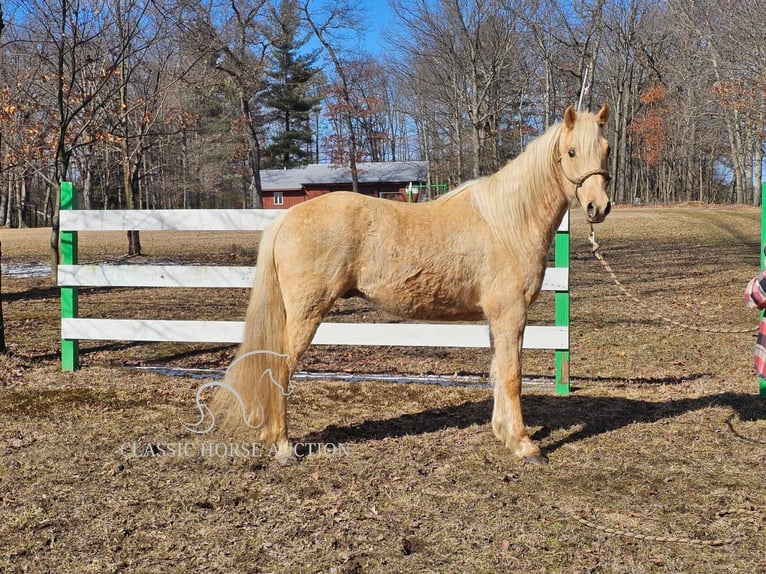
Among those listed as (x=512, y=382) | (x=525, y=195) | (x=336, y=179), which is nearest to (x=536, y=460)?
(x=512, y=382)

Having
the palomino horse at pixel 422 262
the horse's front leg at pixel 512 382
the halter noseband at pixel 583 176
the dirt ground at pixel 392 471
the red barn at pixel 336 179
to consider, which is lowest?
the dirt ground at pixel 392 471

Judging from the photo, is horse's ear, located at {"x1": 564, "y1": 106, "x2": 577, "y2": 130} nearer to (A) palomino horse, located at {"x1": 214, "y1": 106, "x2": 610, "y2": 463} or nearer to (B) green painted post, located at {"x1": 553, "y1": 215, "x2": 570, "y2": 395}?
(A) palomino horse, located at {"x1": 214, "y1": 106, "x2": 610, "y2": 463}

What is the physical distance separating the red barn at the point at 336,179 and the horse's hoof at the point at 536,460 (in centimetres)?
4142

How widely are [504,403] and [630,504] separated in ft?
3.68

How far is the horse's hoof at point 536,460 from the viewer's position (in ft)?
13.1

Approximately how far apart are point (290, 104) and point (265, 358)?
4513cm

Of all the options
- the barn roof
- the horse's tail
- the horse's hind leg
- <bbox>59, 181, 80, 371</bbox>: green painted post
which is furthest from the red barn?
the horse's hind leg

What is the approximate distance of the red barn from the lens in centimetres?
4606

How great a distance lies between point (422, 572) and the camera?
2707 mm

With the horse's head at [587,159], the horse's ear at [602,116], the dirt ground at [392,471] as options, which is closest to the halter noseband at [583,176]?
the horse's head at [587,159]

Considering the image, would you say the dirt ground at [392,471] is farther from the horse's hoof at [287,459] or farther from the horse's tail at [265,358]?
the horse's tail at [265,358]

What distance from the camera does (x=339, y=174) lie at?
47.6 metres

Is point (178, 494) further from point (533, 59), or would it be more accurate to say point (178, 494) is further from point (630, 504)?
point (533, 59)

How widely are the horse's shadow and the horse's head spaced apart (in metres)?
1.76
